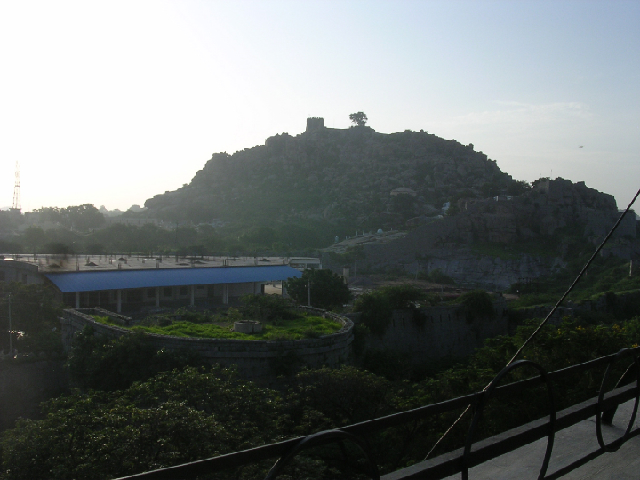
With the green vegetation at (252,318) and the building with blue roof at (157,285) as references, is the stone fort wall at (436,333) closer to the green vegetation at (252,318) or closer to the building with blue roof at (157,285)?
the green vegetation at (252,318)

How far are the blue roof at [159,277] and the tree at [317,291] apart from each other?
4.80 metres

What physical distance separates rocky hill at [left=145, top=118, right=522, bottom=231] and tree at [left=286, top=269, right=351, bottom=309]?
51.1m

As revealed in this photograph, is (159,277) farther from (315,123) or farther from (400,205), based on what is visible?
(315,123)

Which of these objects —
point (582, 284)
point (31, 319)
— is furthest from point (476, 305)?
point (31, 319)

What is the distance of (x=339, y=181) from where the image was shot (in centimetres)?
9881

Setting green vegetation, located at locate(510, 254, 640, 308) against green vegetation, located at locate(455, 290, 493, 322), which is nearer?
green vegetation, located at locate(455, 290, 493, 322)

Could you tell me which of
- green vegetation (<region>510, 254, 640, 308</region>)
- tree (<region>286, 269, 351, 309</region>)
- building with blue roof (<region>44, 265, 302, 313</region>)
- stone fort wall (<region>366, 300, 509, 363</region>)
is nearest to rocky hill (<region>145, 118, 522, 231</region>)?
green vegetation (<region>510, 254, 640, 308</region>)

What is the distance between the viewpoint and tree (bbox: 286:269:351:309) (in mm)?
27500

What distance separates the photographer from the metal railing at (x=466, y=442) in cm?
231

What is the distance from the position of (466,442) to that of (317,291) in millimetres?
24573

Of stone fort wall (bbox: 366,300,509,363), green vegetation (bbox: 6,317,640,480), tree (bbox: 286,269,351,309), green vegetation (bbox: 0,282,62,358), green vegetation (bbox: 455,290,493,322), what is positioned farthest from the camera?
green vegetation (bbox: 455,290,493,322)

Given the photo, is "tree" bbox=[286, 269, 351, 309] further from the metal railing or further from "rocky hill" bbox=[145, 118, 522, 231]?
"rocky hill" bbox=[145, 118, 522, 231]

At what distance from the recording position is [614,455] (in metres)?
4.41

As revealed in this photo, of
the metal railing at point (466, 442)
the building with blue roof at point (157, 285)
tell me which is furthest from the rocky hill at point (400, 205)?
the metal railing at point (466, 442)
